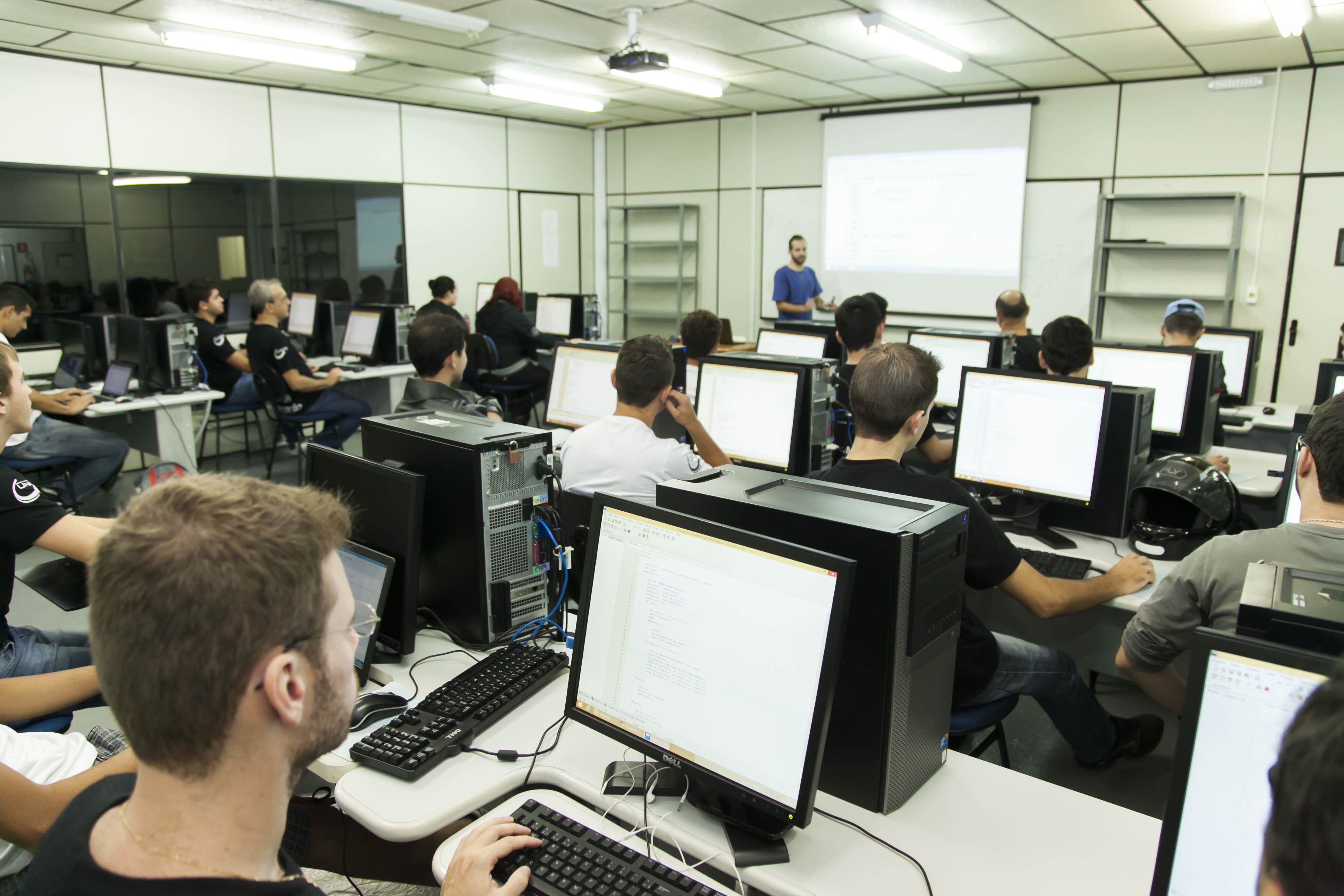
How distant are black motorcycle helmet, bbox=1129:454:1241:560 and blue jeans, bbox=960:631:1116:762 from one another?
22.2 inches

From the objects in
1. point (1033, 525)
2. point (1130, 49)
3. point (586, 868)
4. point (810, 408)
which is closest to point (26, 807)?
point (586, 868)

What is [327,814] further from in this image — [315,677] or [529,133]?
[529,133]

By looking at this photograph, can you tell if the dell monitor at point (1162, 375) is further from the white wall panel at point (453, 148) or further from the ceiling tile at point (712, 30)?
the white wall panel at point (453, 148)

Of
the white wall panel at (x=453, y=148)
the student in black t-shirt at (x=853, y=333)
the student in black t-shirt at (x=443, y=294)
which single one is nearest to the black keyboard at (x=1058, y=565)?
the student in black t-shirt at (x=853, y=333)

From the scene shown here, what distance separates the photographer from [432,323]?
3.53 metres

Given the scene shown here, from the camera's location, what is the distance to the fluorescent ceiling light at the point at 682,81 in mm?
6215

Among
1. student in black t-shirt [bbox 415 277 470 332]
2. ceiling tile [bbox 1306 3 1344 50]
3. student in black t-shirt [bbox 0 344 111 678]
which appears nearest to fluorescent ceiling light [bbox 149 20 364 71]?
student in black t-shirt [bbox 415 277 470 332]

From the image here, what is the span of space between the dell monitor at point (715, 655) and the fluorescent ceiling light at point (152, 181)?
638 cm

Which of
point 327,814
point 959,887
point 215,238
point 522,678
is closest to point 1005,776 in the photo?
point 959,887

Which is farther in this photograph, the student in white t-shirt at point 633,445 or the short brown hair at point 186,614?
the student in white t-shirt at point 633,445

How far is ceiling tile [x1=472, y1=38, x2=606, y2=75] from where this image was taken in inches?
211

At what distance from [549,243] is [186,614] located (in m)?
8.81

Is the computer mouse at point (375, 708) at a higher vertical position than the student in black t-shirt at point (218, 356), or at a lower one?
lower

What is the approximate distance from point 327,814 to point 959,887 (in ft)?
4.60
